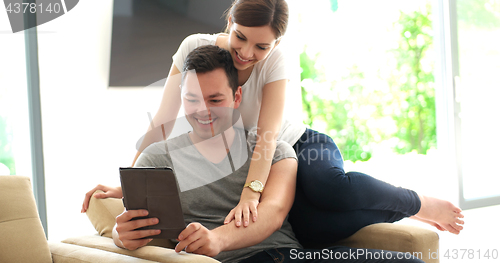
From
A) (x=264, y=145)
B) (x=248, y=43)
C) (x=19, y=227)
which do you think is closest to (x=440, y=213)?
(x=264, y=145)

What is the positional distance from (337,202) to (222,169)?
0.41m

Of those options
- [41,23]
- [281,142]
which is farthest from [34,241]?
[41,23]

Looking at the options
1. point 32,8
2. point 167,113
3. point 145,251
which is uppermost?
point 32,8

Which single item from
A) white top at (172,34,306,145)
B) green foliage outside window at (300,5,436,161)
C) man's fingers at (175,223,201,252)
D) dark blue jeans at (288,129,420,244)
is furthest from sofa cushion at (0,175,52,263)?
green foliage outside window at (300,5,436,161)

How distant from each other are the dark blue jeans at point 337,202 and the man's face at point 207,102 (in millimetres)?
346

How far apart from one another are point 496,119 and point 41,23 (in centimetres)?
392

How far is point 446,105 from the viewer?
12.2 feet

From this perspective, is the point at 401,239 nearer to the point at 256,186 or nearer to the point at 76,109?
the point at 256,186

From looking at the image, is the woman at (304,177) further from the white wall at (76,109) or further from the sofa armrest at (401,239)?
the white wall at (76,109)

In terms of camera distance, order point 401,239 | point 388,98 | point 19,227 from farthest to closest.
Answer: point 388,98 < point 401,239 < point 19,227

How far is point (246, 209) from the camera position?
1210mm

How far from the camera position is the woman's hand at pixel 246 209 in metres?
1.18

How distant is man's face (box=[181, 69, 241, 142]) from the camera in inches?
53.6
